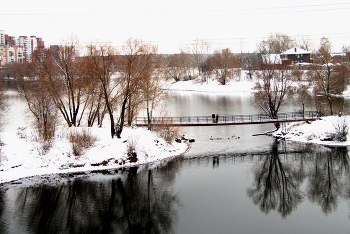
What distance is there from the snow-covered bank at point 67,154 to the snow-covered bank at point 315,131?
14.1 meters

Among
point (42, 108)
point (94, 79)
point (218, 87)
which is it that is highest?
point (218, 87)

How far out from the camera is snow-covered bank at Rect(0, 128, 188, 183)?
82.6 feet

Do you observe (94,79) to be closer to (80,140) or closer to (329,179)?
(80,140)

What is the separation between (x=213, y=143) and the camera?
3378cm

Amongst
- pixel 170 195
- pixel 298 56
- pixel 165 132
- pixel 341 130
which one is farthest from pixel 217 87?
pixel 170 195

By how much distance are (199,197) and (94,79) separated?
683 inches

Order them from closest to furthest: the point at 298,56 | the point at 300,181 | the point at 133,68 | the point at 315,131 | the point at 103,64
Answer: the point at 300,181
the point at 103,64
the point at 133,68
the point at 315,131
the point at 298,56

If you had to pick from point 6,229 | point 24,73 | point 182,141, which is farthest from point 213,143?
point 24,73

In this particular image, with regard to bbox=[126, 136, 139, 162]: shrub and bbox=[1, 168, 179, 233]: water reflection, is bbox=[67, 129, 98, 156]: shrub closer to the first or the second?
bbox=[126, 136, 139, 162]: shrub

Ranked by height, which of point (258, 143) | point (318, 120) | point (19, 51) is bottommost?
point (258, 143)

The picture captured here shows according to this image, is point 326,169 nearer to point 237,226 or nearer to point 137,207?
point 237,226

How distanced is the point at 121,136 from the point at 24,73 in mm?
17860

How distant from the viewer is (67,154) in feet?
88.3

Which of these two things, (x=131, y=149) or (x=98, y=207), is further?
(x=131, y=149)
